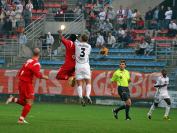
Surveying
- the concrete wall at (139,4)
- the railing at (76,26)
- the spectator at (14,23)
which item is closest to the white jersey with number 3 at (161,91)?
the railing at (76,26)

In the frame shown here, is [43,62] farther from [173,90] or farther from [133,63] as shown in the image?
[173,90]

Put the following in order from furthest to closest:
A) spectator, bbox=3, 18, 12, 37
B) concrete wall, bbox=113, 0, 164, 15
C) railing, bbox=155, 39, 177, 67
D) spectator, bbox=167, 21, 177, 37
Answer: concrete wall, bbox=113, 0, 164, 15, spectator, bbox=3, 18, 12, 37, spectator, bbox=167, 21, 177, 37, railing, bbox=155, 39, 177, 67

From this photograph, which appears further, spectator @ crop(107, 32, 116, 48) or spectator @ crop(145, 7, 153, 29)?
spectator @ crop(145, 7, 153, 29)

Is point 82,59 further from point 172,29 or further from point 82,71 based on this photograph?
point 172,29

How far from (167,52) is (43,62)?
25.4 feet

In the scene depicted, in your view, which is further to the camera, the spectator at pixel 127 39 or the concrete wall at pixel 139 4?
the concrete wall at pixel 139 4

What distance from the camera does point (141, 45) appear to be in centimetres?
4238

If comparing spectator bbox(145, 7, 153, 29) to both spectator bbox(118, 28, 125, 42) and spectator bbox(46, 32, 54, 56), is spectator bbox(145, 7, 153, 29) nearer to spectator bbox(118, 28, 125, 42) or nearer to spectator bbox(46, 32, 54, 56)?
spectator bbox(118, 28, 125, 42)

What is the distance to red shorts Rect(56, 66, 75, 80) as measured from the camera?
23.1m

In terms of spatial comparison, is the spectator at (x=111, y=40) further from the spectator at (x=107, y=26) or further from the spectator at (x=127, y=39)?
the spectator at (x=107, y=26)

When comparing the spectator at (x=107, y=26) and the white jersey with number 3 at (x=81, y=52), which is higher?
the spectator at (x=107, y=26)

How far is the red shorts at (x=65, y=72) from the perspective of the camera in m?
23.1

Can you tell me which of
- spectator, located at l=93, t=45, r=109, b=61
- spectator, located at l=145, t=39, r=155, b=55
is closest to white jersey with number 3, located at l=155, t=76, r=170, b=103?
spectator, located at l=145, t=39, r=155, b=55

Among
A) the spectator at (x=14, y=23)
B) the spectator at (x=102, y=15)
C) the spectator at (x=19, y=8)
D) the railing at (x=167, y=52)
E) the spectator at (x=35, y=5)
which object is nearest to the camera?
the railing at (x=167, y=52)
